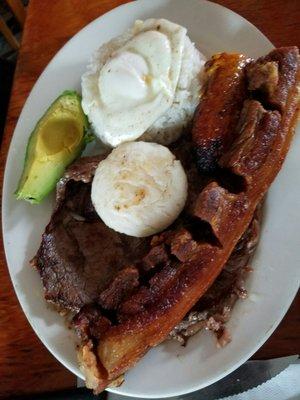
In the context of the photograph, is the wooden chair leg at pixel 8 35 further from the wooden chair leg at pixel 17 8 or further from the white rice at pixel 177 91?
the white rice at pixel 177 91

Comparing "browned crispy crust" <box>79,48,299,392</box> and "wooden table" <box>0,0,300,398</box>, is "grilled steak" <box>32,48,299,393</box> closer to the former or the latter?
"browned crispy crust" <box>79,48,299,392</box>

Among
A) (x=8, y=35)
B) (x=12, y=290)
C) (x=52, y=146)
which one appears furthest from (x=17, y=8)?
(x=12, y=290)

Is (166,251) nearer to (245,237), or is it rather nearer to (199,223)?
(199,223)

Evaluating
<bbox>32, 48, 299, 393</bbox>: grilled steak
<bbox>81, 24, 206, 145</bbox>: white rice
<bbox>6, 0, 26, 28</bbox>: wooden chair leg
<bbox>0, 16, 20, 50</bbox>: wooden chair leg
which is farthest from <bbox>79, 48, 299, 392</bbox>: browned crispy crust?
<bbox>0, 16, 20, 50</bbox>: wooden chair leg

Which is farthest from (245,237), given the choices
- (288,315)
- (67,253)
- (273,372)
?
(67,253)

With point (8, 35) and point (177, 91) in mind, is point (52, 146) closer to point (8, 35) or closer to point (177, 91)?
point (177, 91)

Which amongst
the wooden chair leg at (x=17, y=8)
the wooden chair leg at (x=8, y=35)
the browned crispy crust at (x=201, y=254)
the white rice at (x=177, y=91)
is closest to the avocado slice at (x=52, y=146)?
the white rice at (x=177, y=91)
